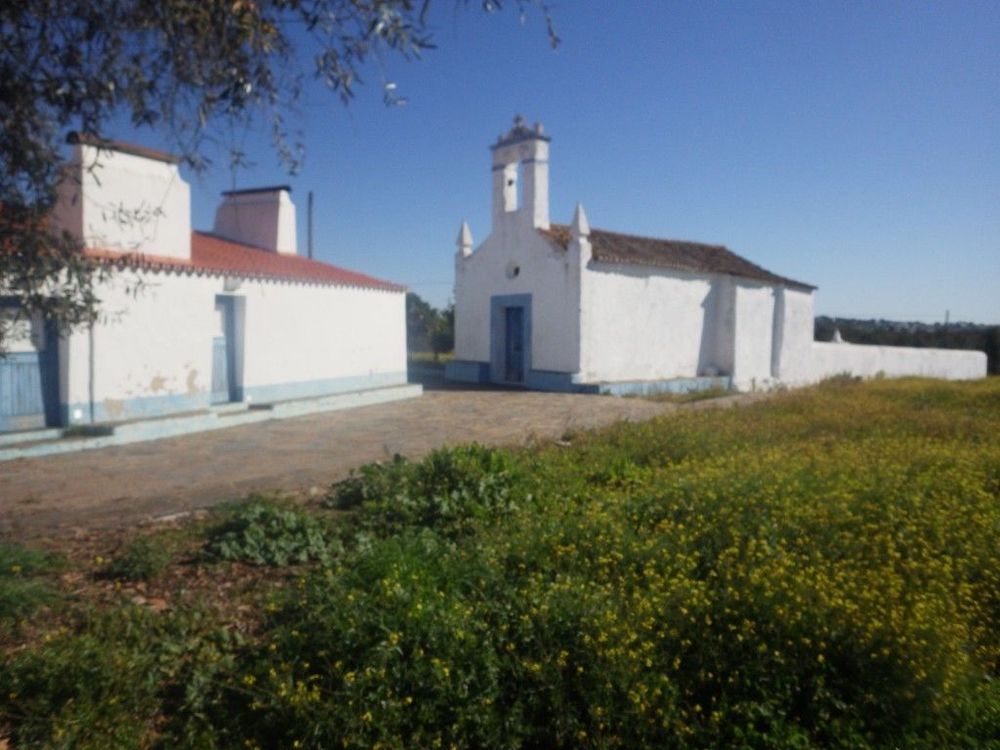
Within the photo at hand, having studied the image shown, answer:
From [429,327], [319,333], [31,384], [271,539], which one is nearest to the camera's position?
[271,539]

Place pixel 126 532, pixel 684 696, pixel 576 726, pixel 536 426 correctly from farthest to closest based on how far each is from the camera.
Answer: pixel 536 426
pixel 126 532
pixel 684 696
pixel 576 726

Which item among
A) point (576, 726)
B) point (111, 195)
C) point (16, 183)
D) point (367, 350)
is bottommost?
point (576, 726)

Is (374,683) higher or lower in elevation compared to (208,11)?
lower

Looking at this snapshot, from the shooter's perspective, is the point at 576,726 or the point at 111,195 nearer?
the point at 576,726

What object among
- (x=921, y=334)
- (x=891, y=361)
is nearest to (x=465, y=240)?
(x=891, y=361)

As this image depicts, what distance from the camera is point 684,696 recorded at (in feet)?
12.0

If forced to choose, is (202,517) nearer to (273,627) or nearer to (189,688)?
(273,627)

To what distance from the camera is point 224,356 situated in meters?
13.5

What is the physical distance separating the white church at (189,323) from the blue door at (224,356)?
A: 0.07 ft

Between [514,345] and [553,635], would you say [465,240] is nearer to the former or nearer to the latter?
[514,345]

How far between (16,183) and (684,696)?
5291 mm

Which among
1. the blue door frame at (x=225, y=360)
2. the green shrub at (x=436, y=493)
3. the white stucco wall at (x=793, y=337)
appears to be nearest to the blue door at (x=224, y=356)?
the blue door frame at (x=225, y=360)

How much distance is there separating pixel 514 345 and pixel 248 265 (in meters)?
7.96

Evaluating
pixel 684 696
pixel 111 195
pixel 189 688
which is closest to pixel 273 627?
pixel 189 688
